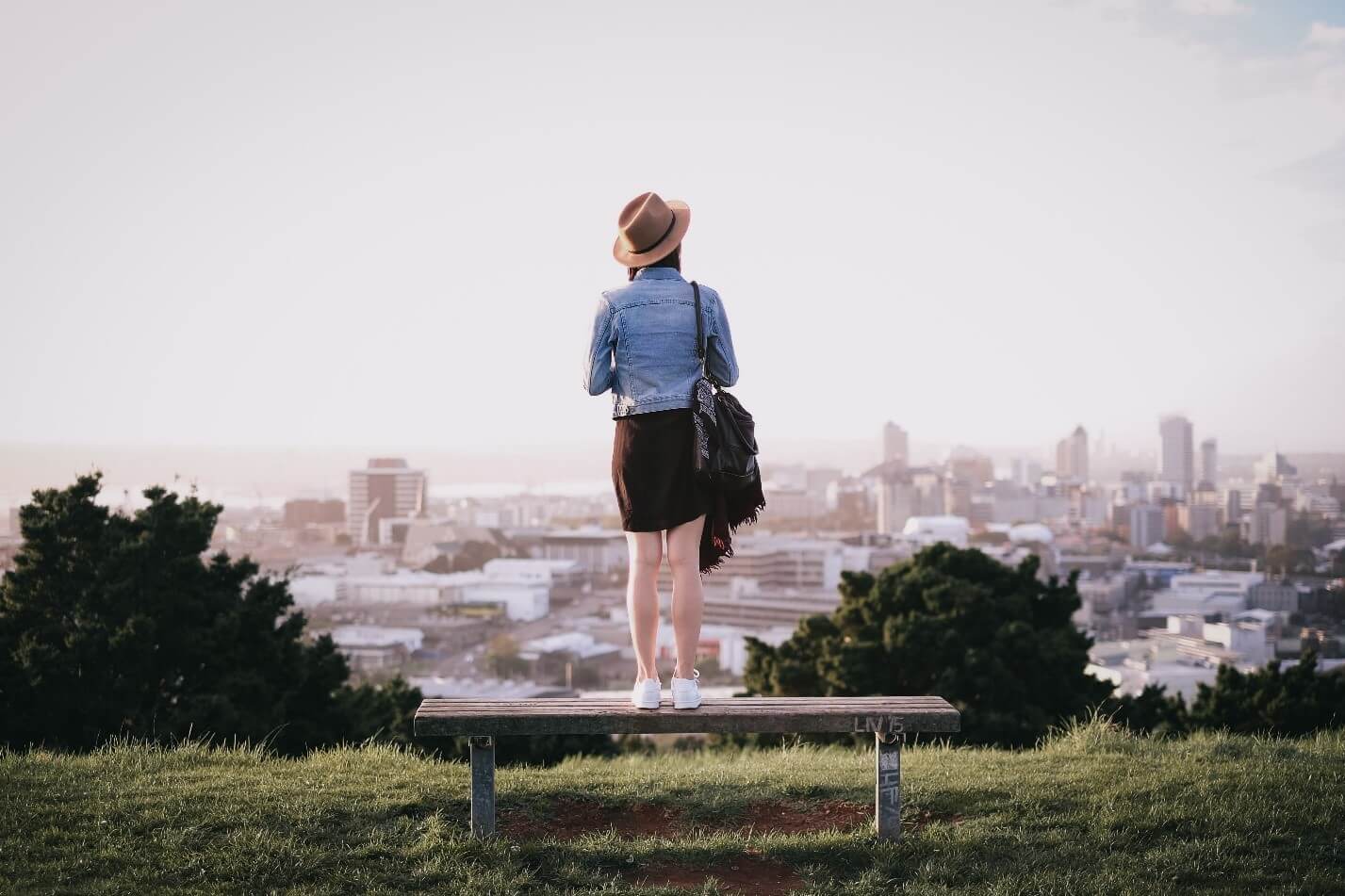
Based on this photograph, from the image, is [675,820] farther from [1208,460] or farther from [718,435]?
[1208,460]

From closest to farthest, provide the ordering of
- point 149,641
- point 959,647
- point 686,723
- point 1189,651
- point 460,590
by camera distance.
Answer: point 686,723
point 149,641
point 959,647
point 1189,651
point 460,590

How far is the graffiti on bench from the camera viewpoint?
4.66m

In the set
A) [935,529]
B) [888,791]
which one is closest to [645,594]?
[888,791]

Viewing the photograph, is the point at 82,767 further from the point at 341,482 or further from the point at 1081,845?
Answer: the point at 341,482

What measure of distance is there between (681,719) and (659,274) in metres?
2.00

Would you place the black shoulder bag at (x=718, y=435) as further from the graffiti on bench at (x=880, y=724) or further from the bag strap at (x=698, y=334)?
the graffiti on bench at (x=880, y=724)

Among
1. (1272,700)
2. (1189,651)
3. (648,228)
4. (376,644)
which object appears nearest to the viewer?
(648,228)

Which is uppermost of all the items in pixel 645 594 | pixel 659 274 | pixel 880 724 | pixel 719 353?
pixel 659 274

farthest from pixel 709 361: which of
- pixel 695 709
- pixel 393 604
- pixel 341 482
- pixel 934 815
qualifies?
pixel 341 482

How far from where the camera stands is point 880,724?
4.70 metres

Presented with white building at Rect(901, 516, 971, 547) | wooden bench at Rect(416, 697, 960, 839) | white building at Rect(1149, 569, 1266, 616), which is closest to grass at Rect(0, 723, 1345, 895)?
wooden bench at Rect(416, 697, 960, 839)

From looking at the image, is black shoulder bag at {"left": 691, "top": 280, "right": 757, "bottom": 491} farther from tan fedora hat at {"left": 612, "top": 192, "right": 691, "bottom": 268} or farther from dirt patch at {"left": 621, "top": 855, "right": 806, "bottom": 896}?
dirt patch at {"left": 621, "top": 855, "right": 806, "bottom": 896}

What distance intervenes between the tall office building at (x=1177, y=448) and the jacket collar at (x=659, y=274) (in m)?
113

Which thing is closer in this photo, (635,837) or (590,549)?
(635,837)
